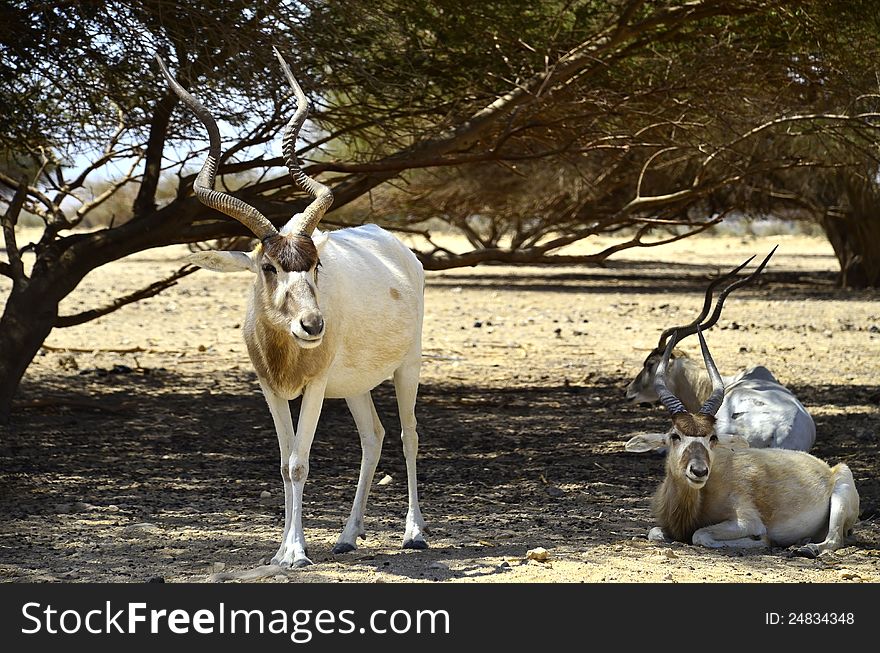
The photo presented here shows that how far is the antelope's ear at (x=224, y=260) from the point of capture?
5316 millimetres

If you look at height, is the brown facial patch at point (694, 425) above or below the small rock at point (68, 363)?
below

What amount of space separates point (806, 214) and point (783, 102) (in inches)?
1003

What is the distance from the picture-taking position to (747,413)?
8.21m

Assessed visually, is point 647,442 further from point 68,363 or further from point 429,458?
point 68,363

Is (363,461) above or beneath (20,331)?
beneath

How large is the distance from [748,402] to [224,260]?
4.28 meters

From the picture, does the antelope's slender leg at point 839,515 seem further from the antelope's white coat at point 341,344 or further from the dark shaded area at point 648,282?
the dark shaded area at point 648,282

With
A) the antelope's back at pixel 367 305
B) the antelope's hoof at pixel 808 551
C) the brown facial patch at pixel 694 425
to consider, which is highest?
the antelope's back at pixel 367 305

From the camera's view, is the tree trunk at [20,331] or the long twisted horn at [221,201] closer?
the long twisted horn at [221,201]

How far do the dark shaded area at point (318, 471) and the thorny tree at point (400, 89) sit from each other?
1.06m

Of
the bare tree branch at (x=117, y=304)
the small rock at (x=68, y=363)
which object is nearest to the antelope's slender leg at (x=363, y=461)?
the bare tree branch at (x=117, y=304)

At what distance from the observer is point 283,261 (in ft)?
16.8

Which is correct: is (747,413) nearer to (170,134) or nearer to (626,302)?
(170,134)

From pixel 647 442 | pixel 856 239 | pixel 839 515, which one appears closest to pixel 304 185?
pixel 647 442
